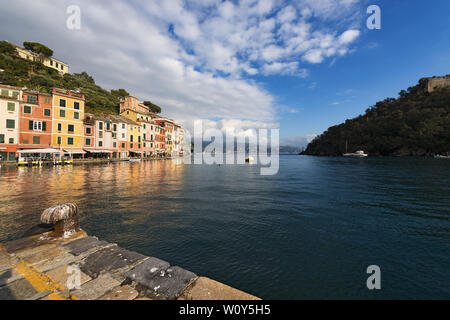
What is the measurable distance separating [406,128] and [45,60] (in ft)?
593

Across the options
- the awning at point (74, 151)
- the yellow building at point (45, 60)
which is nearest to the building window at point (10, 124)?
the awning at point (74, 151)

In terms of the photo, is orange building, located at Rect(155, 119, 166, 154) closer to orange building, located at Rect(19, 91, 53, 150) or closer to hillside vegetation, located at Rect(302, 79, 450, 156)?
orange building, located at Rect(19, 91, 53, 150)

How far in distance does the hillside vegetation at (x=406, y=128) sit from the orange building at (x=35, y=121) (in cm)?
14732

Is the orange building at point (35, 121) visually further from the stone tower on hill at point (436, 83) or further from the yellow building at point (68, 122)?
the stone tower on hill at point (436, 83)

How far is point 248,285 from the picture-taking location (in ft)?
18.0

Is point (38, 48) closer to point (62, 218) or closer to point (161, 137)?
point (161, 137)

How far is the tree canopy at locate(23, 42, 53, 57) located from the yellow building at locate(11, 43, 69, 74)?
230cm

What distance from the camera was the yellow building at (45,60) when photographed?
74.4m

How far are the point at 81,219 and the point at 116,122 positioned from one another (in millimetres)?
55057

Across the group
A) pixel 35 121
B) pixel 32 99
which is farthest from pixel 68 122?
pixel 32 99

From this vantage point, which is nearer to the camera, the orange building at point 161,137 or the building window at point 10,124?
the building window at point 10,124

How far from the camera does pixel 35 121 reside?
39.6m

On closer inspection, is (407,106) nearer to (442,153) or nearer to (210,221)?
(442,153)

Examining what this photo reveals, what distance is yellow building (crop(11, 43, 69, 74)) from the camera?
74394mm
